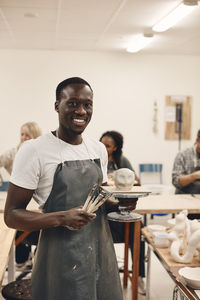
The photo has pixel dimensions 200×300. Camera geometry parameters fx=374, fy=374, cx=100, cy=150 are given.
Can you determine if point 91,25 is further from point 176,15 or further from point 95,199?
point 95,199

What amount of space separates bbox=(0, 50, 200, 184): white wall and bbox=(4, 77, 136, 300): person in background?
15.0 feet

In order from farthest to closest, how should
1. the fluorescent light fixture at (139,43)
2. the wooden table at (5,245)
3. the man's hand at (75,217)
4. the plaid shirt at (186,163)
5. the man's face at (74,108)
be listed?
the fluorescent light fixture at (139,43) < the plaid shirt at (186,163) < the wooden table at (5,245) < the man's face at (74,108) < the man's hand at (75,217)

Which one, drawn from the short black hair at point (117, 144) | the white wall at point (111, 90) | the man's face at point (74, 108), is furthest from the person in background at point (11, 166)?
the man's face at point (74, 108)

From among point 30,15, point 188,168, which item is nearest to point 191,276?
point 188,168

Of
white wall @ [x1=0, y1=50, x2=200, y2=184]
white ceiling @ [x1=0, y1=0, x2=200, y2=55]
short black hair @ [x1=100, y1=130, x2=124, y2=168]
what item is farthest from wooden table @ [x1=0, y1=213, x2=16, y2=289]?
white wall @ [x1=0, y1=50, x2=200, y2=184]

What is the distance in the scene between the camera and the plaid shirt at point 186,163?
11.9 ft

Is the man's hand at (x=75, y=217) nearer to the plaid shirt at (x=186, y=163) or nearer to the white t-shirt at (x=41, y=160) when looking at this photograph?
the white t-shirt at (x=41, y=160)

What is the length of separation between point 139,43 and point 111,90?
106 cm

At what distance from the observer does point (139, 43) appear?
207 inches

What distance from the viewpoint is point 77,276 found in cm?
143

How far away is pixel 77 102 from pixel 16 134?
15.4ft

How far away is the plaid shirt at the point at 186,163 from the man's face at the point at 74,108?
7.77 feet

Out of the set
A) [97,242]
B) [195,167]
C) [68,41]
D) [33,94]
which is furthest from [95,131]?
[97,242]

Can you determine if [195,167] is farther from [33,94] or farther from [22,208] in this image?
[33,94]
